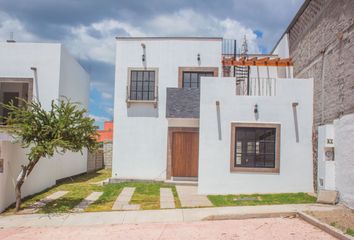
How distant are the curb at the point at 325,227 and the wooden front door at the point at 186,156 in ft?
24.4

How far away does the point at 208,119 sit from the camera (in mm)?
12961

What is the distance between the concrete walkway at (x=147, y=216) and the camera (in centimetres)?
916

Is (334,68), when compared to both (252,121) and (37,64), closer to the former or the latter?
(252,121)

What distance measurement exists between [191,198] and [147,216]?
2.75 metres

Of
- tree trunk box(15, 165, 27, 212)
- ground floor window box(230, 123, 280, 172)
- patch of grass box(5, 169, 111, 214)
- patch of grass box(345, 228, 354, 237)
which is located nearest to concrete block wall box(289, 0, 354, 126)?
ground floor window box(230, 123, 280, 172)

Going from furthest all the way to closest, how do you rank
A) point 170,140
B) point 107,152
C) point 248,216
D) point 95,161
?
point 107,152, point 95,161, point 170,140, point 248,216

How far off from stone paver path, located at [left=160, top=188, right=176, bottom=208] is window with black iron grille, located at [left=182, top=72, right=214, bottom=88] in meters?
4.92

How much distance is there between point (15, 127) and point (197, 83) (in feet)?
27.6

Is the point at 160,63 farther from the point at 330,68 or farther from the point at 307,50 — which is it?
the point at 330,68

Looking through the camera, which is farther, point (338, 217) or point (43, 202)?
point (43, 202)

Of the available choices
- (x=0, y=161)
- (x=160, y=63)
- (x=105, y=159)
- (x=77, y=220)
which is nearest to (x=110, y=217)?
(x=77, y=220)

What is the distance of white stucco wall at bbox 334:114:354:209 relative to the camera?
33.6 feet

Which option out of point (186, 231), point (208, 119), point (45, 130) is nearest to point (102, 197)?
point (45, 130)

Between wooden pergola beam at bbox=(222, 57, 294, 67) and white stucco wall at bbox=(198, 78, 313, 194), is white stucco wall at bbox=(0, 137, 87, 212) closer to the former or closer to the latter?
white stucco wall at bbox=(198, 78, 313, 194)
